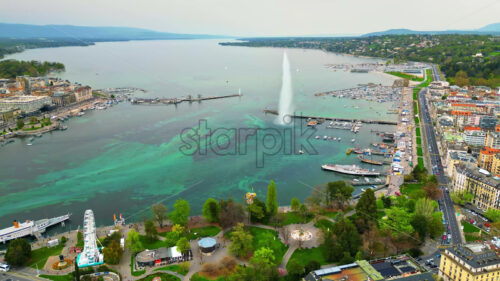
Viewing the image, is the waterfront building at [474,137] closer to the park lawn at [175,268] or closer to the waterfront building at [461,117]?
the waterfront building at [461,117]

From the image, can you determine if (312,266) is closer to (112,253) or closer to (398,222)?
(398,222)

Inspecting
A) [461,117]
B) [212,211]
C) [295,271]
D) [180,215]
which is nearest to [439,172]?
[461,117]

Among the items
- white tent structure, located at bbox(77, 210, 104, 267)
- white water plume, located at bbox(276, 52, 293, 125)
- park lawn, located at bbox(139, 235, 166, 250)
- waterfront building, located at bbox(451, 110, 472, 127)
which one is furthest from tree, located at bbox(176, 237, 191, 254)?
waterfront building, located at bbox(451, 110, 472, 127)

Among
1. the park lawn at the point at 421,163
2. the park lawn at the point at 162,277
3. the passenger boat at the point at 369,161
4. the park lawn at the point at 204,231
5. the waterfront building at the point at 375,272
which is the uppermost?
the waterfront building at the point at 375,272

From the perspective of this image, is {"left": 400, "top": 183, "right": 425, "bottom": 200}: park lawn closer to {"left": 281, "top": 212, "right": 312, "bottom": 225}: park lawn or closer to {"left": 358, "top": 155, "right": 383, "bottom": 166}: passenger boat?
{"left": 358, "top": 155, "right": 383, "bottom": 166}: passenger boat

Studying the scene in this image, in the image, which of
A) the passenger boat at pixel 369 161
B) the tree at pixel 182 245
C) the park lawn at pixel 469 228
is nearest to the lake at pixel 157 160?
the passenger boat at pixel 369 161

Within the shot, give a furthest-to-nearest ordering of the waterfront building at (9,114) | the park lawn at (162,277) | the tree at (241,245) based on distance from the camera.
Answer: the waterfront building at (9,114) < the tree at (241,245) < the park lawn at (162,277)

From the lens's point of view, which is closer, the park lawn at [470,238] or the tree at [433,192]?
the park lawn at [470,238]
